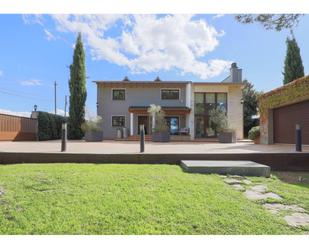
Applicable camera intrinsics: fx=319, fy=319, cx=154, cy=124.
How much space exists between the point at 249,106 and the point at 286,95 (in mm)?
20946

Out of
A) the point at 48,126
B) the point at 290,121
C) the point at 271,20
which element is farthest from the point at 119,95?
the point at 271,20

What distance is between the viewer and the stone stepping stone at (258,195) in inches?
189

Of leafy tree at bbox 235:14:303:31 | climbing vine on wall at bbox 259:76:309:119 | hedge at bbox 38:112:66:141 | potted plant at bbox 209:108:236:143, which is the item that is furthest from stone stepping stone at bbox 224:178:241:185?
hedge at bbox 38:112:66:141

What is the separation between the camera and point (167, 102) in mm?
26078

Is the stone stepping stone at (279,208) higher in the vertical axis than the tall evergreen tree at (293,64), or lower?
lower

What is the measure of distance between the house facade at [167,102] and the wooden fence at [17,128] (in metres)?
6.32

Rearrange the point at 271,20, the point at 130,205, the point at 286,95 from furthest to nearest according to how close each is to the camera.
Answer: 1. the point at 286,95
2. the point at 271,20
3. the point at 130,205

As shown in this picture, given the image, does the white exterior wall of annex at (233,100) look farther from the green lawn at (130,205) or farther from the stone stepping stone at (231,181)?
the green lawn at (130,205)

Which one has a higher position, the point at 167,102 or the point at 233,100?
the point at 233,100

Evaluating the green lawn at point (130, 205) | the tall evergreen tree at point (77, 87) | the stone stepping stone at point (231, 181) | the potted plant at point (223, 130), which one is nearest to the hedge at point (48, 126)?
the tall evergreen tree at point (77, 87)

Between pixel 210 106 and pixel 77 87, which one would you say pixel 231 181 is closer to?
pixel 77 87

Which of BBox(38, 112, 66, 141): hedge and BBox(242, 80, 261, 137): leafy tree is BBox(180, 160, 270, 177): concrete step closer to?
BBox(38, 112, 66, 141): hedge
